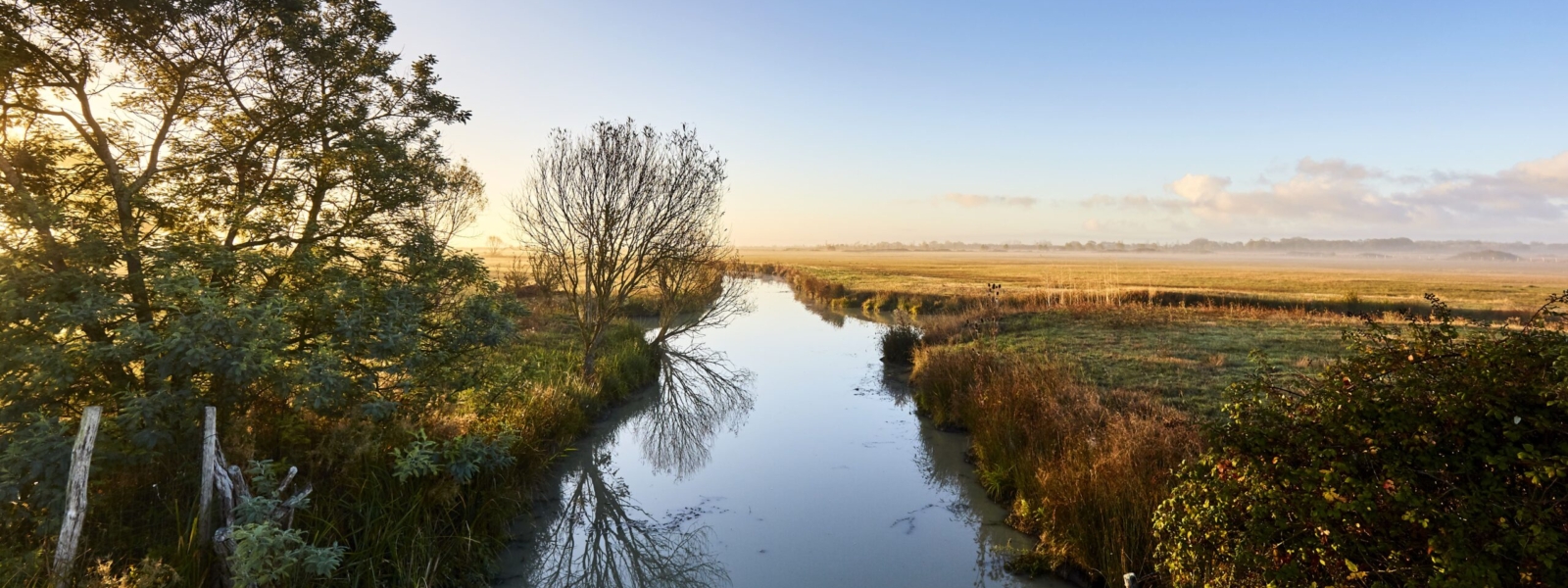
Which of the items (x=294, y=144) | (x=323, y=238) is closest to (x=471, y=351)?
(x=323, y=238)

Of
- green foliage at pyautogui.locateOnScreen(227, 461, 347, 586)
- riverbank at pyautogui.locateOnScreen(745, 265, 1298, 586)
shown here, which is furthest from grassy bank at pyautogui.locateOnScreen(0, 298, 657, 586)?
riverbank at pyautogui.locateOnScreen(745, 265, 1298, 586)

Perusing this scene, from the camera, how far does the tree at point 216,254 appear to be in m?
4.33

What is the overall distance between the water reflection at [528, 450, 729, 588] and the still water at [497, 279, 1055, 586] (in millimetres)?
22

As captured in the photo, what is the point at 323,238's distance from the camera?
636 cm

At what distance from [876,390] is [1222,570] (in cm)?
1114

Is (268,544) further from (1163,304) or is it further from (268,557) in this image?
(1163,304)

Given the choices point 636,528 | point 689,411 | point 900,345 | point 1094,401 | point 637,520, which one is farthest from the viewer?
point 900,345

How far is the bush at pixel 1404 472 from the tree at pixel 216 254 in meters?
6.25

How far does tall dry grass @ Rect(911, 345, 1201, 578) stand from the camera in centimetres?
586

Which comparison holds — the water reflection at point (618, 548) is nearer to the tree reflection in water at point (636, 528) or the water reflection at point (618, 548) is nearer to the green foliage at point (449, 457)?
the tree reflection in water at point (636, 528)

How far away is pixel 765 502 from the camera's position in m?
8.66

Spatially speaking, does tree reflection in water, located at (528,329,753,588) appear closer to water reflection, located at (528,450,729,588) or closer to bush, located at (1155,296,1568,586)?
water reflection, located at (528,450,729,588)

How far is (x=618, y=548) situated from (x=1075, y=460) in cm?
520

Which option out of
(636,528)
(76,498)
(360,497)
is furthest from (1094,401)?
(76,498)
